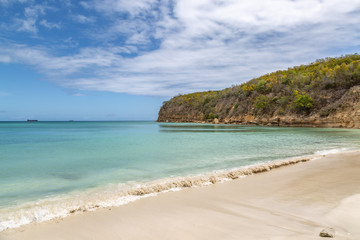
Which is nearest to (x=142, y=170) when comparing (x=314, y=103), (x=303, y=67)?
(x=314, y=103)

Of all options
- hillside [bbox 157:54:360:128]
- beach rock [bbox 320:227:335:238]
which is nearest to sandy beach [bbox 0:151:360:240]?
beach rock [bbox 320:227:335:238]

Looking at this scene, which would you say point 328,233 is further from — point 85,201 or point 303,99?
point 303,99

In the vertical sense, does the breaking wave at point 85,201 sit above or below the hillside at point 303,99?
below

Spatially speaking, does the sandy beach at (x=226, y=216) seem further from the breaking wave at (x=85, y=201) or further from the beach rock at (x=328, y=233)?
the breaking wave at (x=85, y=201)

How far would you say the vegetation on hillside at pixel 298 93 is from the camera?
44062mm

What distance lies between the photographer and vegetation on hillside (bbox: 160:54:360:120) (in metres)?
44.1

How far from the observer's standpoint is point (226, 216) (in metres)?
4.00

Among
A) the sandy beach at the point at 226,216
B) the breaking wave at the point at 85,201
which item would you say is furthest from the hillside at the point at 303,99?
the breaking wave at the point at 85,201

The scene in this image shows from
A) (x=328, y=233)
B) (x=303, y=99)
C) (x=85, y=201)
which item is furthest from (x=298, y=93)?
(x=85, y=201)

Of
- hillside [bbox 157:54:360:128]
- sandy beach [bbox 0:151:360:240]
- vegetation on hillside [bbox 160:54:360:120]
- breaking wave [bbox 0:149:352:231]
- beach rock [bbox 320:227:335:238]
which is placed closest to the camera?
beach rock [bbox 320:227:335:238]

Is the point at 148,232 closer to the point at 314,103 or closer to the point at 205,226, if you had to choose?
the point at 205,226

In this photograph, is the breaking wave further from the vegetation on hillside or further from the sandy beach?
the vegetation on hillside

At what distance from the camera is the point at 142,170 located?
27.5 feet

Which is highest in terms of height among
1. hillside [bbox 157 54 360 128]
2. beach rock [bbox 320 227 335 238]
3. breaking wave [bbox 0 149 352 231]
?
hillside [bbox 157 54 360 128]
